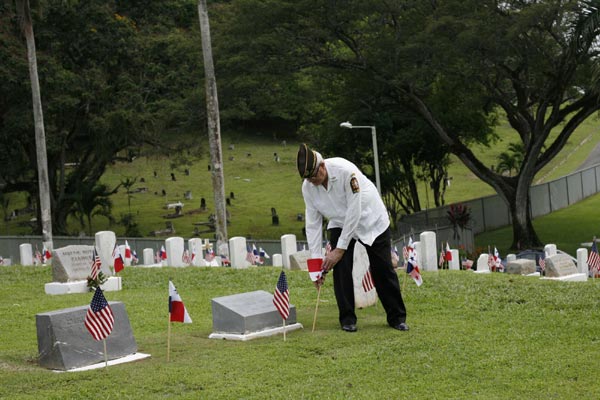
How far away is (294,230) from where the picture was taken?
52062mm

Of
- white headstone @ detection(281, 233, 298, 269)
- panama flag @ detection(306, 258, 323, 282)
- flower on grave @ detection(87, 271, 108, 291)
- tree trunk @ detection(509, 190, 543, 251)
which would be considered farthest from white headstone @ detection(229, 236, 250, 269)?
tree trunk @ detection(509, 190, 543, 251)

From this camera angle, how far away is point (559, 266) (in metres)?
18.5

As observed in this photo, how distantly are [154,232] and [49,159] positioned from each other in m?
6.95

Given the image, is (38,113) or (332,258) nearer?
(332,258)

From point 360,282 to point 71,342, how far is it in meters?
4.23

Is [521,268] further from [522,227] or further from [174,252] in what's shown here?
[522,227]

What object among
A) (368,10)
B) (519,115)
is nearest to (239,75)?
(368,10)

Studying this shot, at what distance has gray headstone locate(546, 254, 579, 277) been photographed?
18391 millimetres

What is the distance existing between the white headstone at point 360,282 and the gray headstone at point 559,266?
742 cm

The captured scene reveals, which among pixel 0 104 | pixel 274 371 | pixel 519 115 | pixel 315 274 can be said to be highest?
pixel 0 104

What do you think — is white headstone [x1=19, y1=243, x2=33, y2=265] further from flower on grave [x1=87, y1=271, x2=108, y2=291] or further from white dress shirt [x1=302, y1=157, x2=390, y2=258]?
white dress shirt [x1=302, y1=157, x2=390, y2=258]

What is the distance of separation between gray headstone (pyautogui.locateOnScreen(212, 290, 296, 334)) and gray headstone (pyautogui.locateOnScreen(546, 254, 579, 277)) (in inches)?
372

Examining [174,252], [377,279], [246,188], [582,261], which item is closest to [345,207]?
[377,279]

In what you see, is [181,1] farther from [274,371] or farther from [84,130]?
[274,371]
